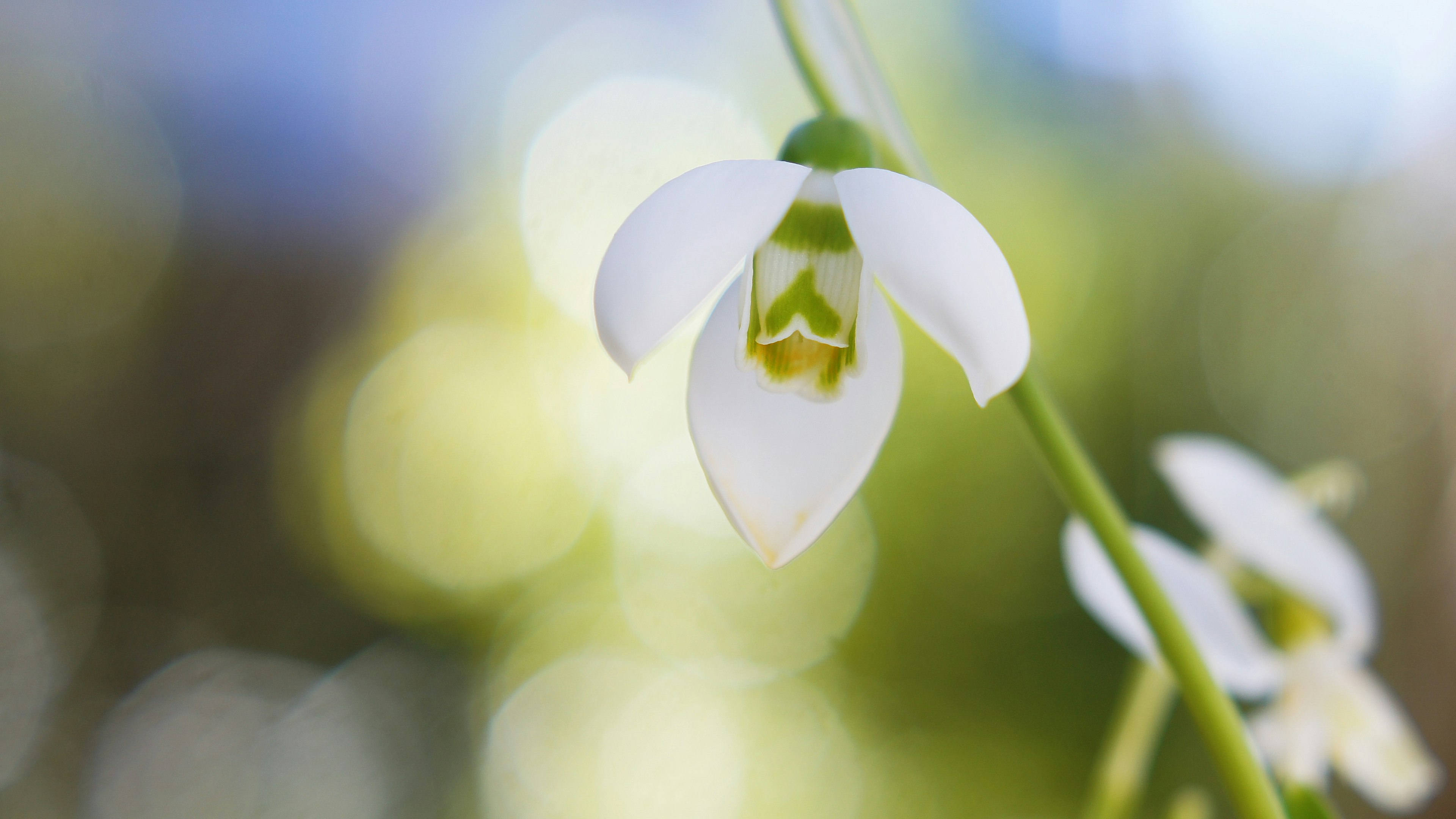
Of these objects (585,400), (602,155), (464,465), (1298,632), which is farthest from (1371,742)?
(464,465)

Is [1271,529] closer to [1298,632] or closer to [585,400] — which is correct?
[1298,632]

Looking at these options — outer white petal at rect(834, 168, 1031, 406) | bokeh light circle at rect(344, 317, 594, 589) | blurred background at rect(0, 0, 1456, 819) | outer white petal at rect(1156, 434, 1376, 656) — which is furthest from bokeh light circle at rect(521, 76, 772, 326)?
outer white petal at rect(834, 168, 1031, 406)

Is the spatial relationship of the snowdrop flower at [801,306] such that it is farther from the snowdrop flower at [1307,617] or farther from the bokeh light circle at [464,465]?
the bokeh light circle at [464,465]

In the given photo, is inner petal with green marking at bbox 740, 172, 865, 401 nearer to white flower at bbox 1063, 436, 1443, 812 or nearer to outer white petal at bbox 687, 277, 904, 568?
outer white petal at bbox 687, 277, 904, 568

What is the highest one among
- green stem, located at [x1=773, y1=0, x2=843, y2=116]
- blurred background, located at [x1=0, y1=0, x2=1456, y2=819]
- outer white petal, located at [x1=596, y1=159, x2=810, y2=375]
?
green stem, located at [x1=773, y1=0, x2=843, y2=116]

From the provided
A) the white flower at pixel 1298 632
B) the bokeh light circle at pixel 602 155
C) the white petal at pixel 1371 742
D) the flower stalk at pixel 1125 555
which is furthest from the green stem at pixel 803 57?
the bokeh light circle at pixel 602 155

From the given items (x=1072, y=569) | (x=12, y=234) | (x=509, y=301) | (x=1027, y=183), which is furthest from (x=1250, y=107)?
(x=12, y=234)
